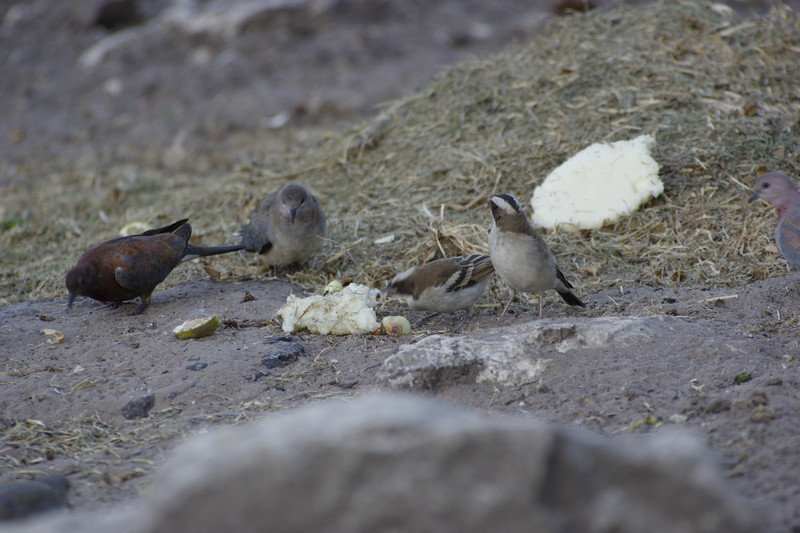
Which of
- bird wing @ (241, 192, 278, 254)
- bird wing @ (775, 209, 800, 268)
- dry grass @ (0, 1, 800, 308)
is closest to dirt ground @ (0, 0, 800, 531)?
bird wing @ (775, 209, 800, 268)

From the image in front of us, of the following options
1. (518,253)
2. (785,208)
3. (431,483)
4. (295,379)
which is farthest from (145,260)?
(785,208)

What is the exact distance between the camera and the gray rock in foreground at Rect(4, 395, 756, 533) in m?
1.83

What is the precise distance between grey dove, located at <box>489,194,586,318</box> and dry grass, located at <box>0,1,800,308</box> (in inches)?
35.8

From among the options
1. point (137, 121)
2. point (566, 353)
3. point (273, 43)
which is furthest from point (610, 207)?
point (273, 43)

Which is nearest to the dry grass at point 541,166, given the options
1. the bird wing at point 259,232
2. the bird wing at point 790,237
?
the bird wing at point 259,232

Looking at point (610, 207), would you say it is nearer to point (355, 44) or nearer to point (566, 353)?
point (566, 353)

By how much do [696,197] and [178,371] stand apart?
16.2ft

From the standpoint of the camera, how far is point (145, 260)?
602 cm

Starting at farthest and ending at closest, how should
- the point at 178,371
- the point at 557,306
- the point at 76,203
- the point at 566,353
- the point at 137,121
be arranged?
1. the point at 137,121
2. the point at 76,203
3. the point at 557,306
4. the point at 178,371
5. the point at 566,353

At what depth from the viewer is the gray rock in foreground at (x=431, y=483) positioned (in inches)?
71.9

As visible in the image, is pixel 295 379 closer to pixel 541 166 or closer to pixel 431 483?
pixel 431 483

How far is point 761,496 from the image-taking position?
2877 millimetres

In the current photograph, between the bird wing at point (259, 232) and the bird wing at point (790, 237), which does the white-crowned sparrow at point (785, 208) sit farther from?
the bird wing at point (259, 232)

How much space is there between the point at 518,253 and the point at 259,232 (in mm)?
2701
